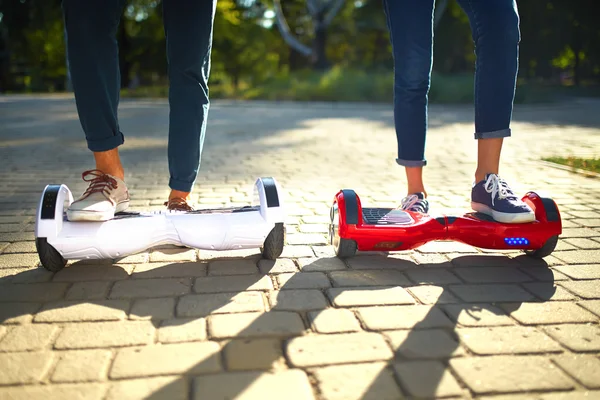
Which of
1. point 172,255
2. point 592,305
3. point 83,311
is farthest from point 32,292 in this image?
point 592,305

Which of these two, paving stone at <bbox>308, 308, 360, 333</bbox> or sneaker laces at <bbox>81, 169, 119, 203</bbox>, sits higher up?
sneaker laces at <bbox>81, 169, 119, 203</bbox>

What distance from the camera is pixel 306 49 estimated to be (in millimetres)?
25281

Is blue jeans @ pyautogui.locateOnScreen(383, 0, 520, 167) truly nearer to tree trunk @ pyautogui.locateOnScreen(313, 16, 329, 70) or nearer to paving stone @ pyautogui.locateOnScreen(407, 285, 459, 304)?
paving stone @ pyautogui.locateOnScreen(407, 285, 459, 304)

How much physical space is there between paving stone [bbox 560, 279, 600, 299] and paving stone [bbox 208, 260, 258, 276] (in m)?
1.29

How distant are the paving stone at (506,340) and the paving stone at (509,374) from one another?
0.05 meters

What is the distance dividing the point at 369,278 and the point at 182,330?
0.87 metres

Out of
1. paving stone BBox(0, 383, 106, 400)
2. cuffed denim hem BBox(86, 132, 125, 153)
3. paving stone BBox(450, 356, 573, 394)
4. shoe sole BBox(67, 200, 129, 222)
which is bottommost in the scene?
paving stone BBox(450, 356, 573, 394)

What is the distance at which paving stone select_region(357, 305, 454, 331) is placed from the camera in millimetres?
1952

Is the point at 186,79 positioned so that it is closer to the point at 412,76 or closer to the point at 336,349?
the point at 412,76

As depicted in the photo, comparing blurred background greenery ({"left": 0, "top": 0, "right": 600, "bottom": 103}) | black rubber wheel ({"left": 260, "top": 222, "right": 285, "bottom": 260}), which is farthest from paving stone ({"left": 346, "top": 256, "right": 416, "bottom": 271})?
blurred background greenery ({"left": 0, "top": 0, "right": 600, "bottom": 103})

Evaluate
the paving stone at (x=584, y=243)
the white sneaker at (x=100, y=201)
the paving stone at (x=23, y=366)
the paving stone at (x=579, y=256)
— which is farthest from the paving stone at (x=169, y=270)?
the paving stone at (x=584, y=243)

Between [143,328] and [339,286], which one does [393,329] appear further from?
[143,328]

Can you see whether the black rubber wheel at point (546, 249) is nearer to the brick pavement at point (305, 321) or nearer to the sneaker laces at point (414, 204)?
the brick pavement at point (305, 321)

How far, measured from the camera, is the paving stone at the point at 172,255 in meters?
2.69
